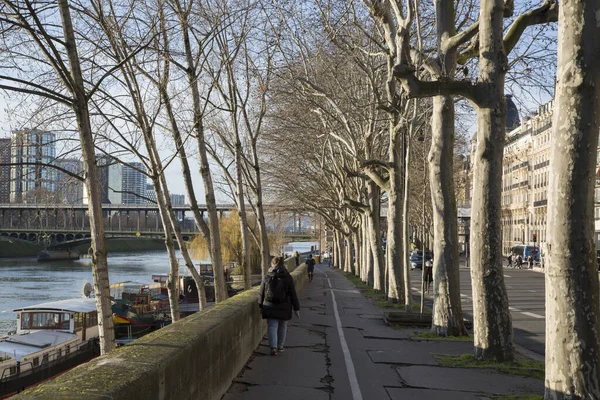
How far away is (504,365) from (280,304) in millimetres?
3405

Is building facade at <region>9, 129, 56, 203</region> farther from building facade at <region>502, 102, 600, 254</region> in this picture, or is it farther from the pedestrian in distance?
building facade at <region>502, 102, 600, 254</region>

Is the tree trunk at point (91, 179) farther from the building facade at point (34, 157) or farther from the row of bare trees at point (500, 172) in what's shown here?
the row of bare trees at point (500, 172)

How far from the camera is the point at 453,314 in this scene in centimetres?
1466

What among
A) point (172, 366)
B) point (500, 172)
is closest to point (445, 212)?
point (500, 172)

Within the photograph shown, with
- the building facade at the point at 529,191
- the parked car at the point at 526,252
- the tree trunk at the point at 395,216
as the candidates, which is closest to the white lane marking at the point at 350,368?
the tree trunk at the point at 395,216

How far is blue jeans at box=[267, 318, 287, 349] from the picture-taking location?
11.7 metres

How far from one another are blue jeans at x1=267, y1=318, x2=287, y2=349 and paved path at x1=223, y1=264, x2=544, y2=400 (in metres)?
0.24

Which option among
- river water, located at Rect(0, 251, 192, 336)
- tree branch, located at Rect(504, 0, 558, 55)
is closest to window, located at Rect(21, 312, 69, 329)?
river water, located at Rect(0, 251, 192, 336)

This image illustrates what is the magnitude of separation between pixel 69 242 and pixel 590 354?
339 ft

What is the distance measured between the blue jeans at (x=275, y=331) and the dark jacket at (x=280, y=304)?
119mm

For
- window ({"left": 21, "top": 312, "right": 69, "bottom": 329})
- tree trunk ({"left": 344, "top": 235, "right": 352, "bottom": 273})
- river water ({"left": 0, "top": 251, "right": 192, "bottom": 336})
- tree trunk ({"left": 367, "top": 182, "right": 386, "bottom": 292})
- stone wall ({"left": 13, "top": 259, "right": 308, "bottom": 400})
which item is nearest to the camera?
stone wall ({"left": 13, "top": 259, "right": 308, "bottom": 400})

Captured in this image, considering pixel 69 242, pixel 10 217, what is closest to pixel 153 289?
pixel 69 242

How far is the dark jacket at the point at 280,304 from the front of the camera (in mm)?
11555

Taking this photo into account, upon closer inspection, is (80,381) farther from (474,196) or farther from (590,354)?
(474,196)
